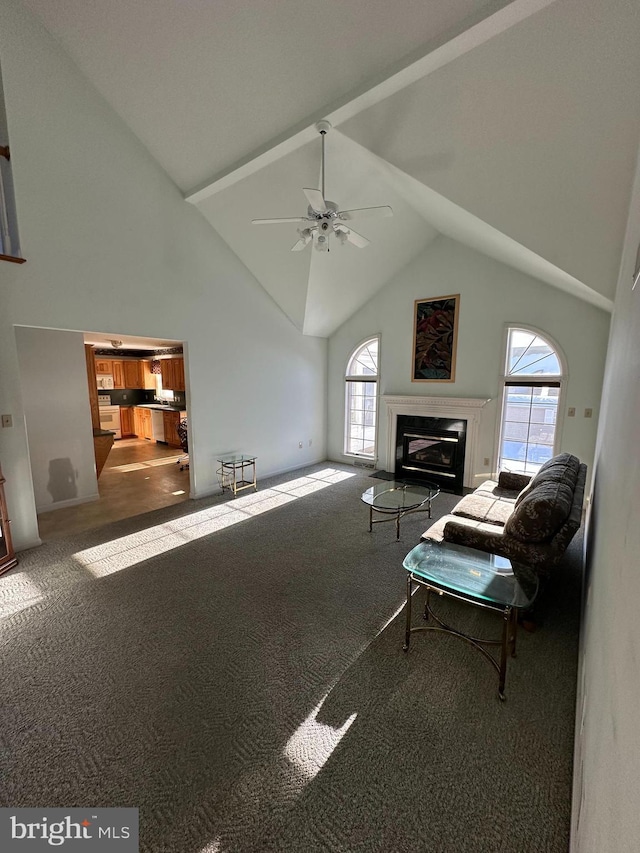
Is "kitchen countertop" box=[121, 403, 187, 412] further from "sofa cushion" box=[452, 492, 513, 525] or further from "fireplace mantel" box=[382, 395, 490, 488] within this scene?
"sofa cushion" box=[452, 492, 513, 525]

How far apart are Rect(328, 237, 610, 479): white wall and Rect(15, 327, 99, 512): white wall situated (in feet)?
14.0

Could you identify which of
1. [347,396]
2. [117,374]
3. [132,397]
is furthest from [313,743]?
[132,397]

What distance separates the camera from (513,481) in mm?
4152

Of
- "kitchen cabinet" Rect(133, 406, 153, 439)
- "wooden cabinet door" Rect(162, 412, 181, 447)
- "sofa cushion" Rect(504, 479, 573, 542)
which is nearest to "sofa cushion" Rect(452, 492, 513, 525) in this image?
"sofa cushion" Rect(504, 479, 573, 542)

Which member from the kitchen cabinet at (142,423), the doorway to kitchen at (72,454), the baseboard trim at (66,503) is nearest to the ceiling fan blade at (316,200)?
the doorway to kitchen at (72,454)

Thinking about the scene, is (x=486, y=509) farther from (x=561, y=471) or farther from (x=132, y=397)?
(x=132, y=397)

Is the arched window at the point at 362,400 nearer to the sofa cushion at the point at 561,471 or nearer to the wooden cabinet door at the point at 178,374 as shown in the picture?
the sofa cushion at the point at 561,471

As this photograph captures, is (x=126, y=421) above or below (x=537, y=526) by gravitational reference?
below

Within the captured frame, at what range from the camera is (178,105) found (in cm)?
341

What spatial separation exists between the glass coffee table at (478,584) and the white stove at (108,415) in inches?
346

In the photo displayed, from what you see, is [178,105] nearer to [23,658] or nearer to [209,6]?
[209,6]

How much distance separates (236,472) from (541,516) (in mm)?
4217

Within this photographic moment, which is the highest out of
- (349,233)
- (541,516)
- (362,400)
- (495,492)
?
(349,233)

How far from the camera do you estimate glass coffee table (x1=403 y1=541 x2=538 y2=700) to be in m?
2.03
